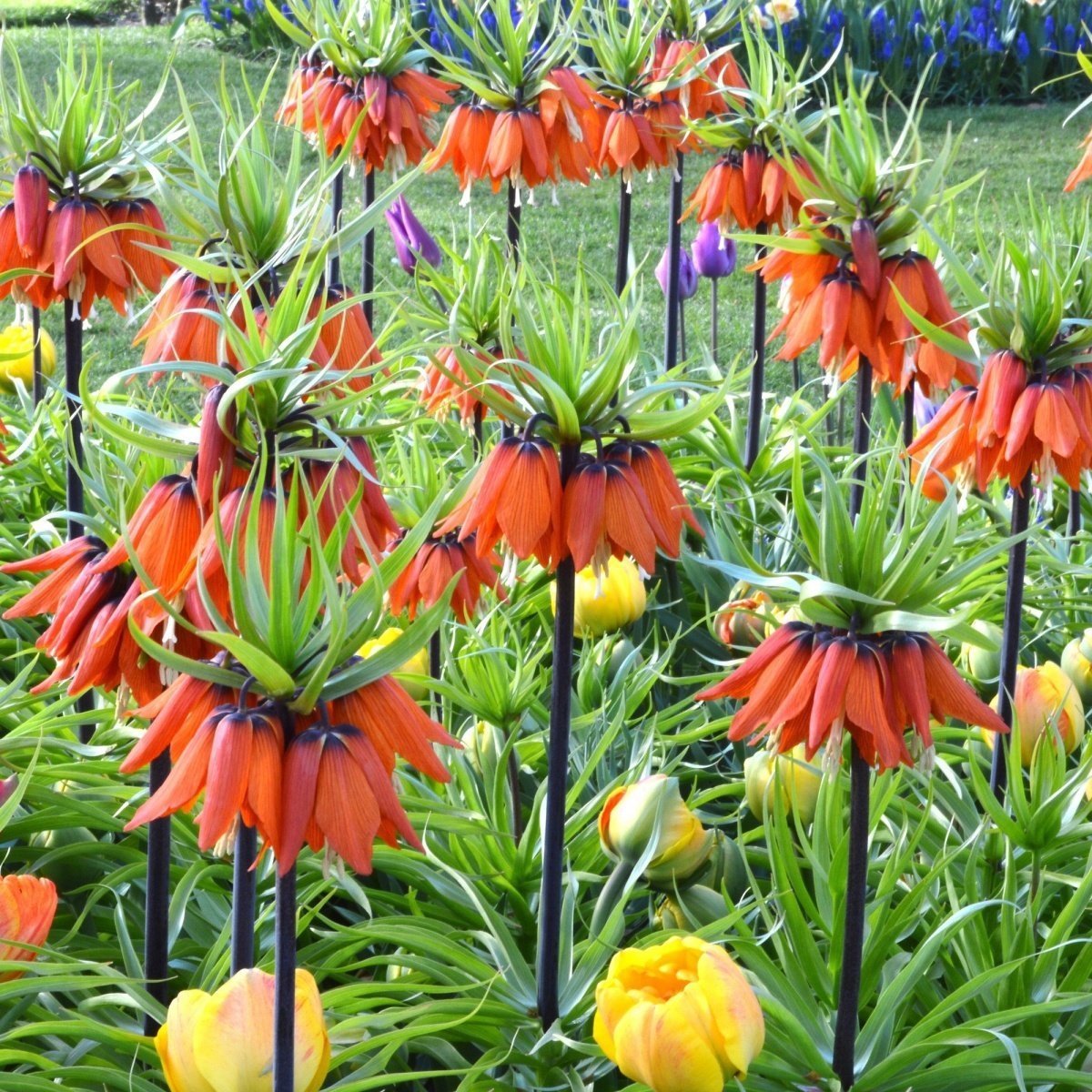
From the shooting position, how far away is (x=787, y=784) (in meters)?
1.85

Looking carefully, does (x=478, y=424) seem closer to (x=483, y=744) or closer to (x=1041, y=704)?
(x=483, y=744)

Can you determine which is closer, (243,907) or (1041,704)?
(243,907)

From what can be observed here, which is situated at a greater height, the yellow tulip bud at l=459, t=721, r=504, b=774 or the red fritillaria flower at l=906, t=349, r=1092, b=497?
the red fritillaria flower at l=906, t=349, r=1092, b=497

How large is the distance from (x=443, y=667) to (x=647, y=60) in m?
1.66

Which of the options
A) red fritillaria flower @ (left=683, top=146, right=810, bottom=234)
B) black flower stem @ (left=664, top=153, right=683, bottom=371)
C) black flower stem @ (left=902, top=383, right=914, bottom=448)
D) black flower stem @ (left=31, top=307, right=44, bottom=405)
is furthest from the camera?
black flower stem @ (left=664, top=153, right=683, bottom=371)

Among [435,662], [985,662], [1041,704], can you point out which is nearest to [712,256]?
[985,662]

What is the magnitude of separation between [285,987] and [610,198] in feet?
14.7

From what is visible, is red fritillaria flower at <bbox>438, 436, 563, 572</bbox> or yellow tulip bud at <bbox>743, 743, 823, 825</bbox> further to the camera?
yellow tulip bud at <bbox>743, 743, 823, 825</bbox>

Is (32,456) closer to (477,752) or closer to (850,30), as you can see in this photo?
(477,752)

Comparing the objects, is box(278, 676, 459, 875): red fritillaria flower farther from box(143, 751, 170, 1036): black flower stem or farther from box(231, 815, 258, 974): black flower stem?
box(143, 751, 170, 1036): black flower stem

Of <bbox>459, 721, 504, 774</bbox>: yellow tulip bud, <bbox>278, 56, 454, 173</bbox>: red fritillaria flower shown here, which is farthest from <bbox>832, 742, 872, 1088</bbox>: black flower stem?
<bbox>278, 56, 454, 173</bbox>: red fritillaria flower

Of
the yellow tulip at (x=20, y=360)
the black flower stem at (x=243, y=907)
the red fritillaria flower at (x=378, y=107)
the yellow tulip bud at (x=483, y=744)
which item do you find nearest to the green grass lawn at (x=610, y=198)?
the yellow tulip at (x=20, y=360)

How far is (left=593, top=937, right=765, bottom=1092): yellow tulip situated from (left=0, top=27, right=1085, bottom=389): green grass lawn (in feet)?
10.5

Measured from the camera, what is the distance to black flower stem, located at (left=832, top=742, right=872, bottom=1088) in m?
1.38
